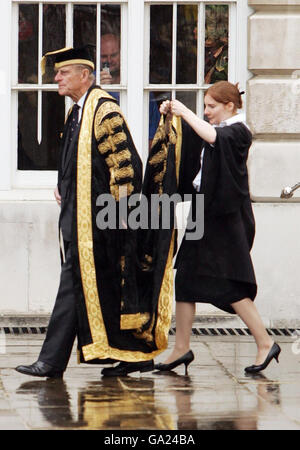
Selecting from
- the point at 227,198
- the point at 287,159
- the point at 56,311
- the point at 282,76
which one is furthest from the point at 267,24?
the point at 56,311

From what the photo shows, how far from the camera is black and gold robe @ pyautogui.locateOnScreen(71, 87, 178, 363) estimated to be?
700cm

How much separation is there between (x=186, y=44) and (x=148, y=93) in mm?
451

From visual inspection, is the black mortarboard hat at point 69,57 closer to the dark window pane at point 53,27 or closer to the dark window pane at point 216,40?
the dark window pane at point 53,27

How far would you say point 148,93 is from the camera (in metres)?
9.22

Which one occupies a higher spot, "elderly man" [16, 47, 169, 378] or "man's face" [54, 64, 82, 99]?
"man's face" [54, 64, 82, 99]

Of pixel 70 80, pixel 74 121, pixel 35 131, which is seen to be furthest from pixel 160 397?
pixel 35 131

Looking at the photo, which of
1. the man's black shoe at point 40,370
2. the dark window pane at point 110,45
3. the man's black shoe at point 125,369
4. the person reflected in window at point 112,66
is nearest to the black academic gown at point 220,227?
the man's black shoe at point 125,369

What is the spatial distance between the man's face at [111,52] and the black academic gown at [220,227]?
86.1 inches

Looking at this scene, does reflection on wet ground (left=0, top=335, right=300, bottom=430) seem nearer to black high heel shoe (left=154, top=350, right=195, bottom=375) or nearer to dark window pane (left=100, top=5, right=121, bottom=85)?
black high heel shoe (left=154, top=350, right=195, bottom=375)

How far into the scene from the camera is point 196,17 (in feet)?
30.1

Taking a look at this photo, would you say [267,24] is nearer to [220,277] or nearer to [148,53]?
[148,53]

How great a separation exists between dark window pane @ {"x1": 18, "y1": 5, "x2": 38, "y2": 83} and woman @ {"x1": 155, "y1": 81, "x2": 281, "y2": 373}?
2.35 m

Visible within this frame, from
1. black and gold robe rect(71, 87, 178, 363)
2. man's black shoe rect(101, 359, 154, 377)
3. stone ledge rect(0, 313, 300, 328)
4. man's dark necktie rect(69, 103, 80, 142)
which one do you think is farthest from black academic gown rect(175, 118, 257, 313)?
stone ledge rect(0, 313, 300, 328)

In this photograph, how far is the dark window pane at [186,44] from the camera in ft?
30.1
